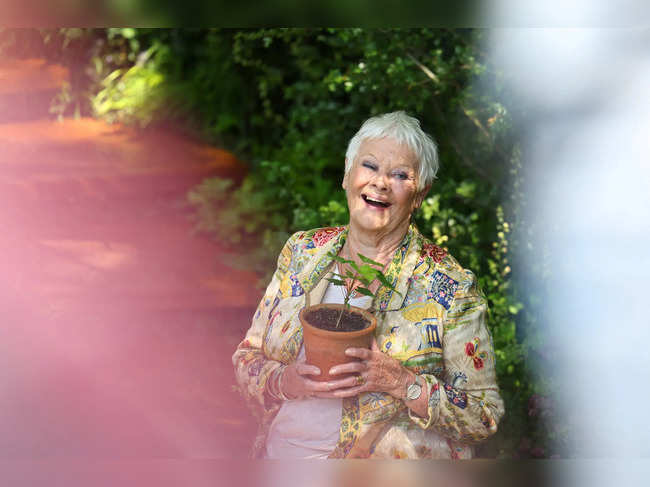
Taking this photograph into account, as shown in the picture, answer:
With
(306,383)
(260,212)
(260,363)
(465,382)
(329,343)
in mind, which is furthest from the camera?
(260,212)

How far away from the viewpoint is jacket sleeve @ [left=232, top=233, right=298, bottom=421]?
2105 millimetres

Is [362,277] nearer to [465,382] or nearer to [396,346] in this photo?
[396,346]

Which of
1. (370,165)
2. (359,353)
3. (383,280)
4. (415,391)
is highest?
(370,165)

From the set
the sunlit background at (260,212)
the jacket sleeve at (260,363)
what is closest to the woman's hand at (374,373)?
the jacket sleeve at (260,363)

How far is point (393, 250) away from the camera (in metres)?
2.11

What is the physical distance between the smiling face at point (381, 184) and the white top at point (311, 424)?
237 mm

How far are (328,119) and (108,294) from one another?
76.3 inches

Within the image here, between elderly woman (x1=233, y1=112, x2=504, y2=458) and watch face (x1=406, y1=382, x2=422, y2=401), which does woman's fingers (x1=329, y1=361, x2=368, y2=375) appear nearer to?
elderly woman (x1=233, y1=112, x2=504, y2=458)

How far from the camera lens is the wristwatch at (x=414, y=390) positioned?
1940mm

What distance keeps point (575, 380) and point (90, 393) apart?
2.38m

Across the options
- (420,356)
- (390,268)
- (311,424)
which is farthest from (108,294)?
(420,356)

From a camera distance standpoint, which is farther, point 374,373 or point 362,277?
point 362,277

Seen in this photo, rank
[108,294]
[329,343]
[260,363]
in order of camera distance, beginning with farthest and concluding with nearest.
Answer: [108,294] → [260,363] → [329,343]

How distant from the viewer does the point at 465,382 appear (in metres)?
1.97
